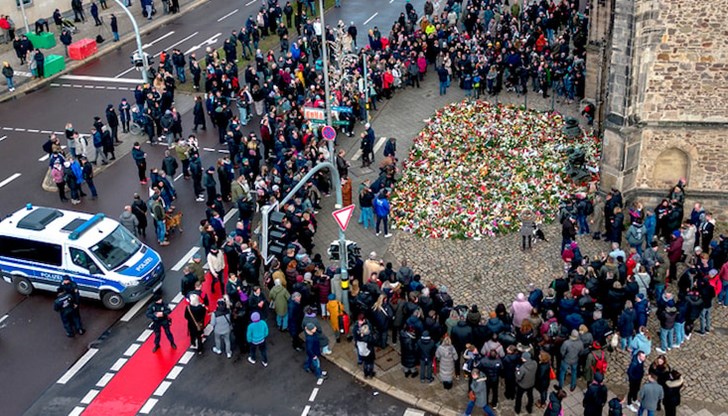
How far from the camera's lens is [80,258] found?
24.5m

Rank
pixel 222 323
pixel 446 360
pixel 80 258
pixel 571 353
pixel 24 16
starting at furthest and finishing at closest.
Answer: pixel 24 16 → pixel 80 258 → pixel 222 323 → pixel 446 360 → pixel 571 353

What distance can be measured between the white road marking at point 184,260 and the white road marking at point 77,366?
426 centimetres

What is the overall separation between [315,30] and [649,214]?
23857 mm

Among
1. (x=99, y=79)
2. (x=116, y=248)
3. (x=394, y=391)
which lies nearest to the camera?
(x=394, y=391)

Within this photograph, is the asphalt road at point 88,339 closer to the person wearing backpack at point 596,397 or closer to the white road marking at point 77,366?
the white road marking at point 77,366

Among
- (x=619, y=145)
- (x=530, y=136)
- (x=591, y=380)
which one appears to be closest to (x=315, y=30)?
(x=530, y=136)

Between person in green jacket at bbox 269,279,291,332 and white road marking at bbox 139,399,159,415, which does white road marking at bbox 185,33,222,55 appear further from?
white road marking at bbox 139,399,159,415

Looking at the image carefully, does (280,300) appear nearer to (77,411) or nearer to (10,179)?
(77,411)

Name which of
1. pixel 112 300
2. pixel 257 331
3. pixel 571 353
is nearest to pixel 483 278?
pixel 571 353

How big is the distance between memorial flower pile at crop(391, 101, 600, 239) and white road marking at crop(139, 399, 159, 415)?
32.6ft

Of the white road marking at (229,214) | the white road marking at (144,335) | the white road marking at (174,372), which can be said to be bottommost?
the white road marking at (174,372)

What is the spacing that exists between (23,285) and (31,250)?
1141mm

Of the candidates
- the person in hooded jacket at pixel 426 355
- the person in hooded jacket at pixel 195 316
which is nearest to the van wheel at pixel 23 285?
the person in hooded jacket at pixel 195 316

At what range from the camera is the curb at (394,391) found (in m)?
20.7
